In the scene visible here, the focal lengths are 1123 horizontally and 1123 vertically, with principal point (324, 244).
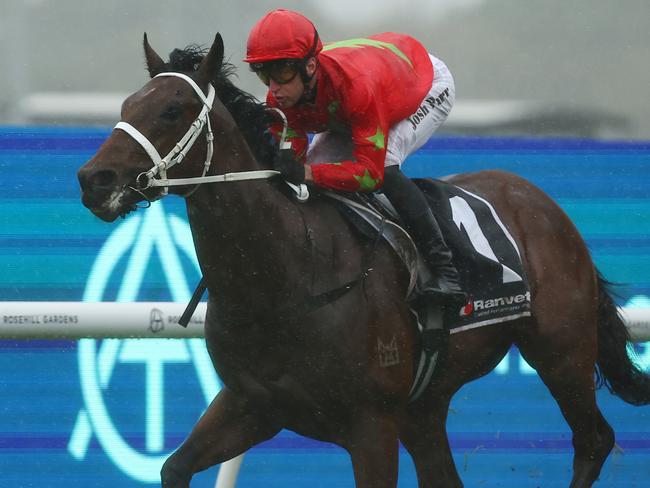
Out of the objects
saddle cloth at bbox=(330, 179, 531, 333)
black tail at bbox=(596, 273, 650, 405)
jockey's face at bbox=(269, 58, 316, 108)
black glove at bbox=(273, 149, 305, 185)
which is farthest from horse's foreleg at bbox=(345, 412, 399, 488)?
black tail at bbox=(596, 273, 650, 405)

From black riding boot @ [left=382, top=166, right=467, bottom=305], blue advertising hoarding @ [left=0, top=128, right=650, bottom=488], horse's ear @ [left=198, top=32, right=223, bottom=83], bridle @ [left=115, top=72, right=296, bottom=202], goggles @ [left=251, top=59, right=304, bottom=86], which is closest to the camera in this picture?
bridle @ [left=115, top=72, right=296, bottom=202]

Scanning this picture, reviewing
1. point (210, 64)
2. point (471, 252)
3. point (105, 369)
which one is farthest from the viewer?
point (105, 369)

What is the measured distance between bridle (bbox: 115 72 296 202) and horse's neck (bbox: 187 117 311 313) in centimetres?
4

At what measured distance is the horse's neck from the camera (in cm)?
335

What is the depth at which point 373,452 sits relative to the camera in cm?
350

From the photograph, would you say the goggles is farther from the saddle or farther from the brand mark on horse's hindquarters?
the brand mark on horse's hindquarters

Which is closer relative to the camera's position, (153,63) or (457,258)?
(153,63)

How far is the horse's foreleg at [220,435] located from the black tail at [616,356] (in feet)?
5.24

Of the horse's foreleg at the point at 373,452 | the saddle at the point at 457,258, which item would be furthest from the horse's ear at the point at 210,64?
the horse's foreleg at the point at 373,452

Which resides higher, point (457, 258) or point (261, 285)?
point (261, 285)

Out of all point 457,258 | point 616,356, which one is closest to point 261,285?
point 457,258

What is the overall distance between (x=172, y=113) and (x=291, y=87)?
480 millimetres

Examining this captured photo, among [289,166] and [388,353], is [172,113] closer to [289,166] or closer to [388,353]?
[289,166]

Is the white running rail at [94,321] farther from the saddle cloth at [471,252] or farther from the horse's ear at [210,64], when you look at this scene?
the horse's ear at [210,64]
